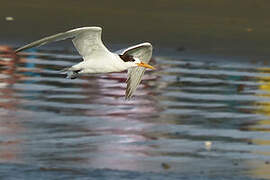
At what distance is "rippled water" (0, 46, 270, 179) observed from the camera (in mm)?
12703

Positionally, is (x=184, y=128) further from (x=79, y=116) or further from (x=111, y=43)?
(x=111, y=43)

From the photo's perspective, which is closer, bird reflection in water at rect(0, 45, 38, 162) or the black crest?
the black crest

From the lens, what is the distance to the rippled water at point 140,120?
12.7 meters

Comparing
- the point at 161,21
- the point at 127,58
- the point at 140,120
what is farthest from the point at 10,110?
the point at 161,21

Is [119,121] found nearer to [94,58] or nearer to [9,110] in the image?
[9,110]

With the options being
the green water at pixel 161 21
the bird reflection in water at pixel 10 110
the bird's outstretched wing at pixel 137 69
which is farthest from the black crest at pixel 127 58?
A: the green water at pixel 161 21

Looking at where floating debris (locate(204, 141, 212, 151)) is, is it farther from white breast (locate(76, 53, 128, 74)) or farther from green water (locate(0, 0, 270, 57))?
green water (locate(0, 0, 270, 57))

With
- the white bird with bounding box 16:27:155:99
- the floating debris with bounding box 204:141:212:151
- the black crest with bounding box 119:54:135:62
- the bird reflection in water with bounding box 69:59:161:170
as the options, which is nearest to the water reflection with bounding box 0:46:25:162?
the bird reflection in water with bounding box 69:59:161:170

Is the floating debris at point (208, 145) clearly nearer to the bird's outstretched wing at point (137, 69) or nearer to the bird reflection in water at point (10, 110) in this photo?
the bird's outstretched wing at point (137, 69)

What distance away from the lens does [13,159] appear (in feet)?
41.5

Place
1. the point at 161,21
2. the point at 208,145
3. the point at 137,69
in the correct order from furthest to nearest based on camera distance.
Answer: the point at 161,21 → the point at 137,69 → the point at 208,145

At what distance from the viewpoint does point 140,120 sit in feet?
49.1

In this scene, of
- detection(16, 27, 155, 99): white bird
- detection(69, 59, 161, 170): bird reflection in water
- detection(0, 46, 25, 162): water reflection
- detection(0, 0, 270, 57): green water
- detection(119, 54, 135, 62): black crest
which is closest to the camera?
detection(16, 27, 155, 99): white bird

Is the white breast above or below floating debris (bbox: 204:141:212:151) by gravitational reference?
above
